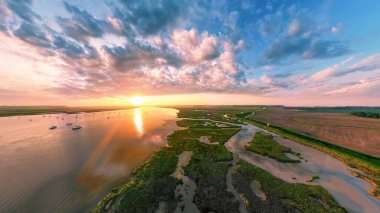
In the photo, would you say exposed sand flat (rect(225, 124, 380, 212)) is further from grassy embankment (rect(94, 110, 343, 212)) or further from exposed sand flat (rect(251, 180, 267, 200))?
exposed sand flat (rect(251, 180, 267, 200))

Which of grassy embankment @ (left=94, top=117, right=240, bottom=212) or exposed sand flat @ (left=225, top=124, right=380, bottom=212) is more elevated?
grassy embankment @ (left=94, top=117, right=240, bottom=212)

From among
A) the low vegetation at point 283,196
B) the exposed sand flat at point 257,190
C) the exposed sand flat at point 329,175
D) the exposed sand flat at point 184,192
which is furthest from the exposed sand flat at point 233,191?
the exposed sand flat at point 329,175

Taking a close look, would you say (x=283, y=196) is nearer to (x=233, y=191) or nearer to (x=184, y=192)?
(x=233, y=191)

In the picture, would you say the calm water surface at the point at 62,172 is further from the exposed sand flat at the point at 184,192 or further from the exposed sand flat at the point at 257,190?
the exposed sand flat at the point at 257,190

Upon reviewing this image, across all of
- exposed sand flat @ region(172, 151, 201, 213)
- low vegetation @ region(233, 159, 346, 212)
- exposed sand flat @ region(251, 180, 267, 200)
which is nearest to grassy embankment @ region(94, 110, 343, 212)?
low vegetation @ region(233, 159, 346, 212)

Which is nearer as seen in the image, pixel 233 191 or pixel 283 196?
pixel 283 196

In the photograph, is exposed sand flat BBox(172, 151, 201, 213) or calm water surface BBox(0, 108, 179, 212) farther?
calm water surface BBox(0, 108, 179, 212)

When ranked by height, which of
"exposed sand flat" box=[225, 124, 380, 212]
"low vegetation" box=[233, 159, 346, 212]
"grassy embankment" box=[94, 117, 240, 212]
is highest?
"grassy embankment" box=[94, 117, 240, 212]

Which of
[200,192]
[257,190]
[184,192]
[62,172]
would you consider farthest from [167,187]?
[62,172]

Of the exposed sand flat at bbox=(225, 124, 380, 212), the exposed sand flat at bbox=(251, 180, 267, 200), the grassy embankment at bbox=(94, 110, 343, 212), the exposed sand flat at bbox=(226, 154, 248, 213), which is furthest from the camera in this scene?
the exposed sand flat at bbox=(225, 124, 380, 212)
